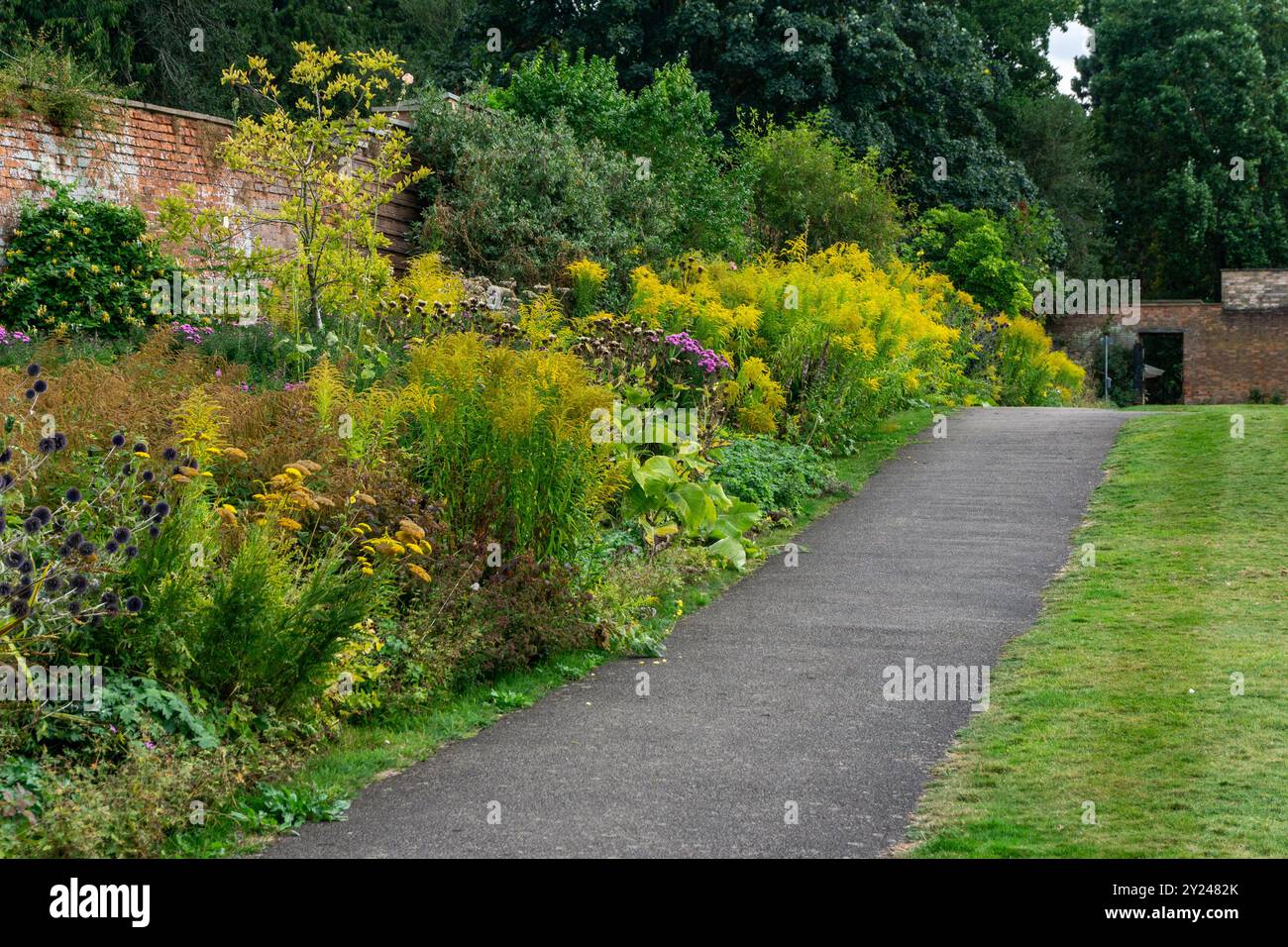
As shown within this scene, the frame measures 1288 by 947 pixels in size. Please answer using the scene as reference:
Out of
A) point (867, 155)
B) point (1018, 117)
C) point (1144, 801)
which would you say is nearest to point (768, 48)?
point (867, 155)

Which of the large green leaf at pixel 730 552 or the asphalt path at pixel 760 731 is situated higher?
the large green leaf at pixel 730 552

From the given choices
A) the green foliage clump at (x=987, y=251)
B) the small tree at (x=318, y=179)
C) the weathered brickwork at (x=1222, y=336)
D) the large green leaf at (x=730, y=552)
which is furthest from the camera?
the weathered brickwork at (x=1222, y=336)

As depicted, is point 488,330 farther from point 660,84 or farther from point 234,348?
point 660,84

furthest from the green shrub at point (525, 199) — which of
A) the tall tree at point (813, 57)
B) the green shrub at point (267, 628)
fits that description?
the green shrub at point (267, 628)

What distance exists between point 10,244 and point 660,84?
9.70m

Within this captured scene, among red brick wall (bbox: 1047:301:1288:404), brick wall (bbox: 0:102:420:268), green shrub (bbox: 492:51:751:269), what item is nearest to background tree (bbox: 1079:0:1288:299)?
red brick wall (bbox: 1047:301:1288:404)

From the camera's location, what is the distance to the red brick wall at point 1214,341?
1378 inches

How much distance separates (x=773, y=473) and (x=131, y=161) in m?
7.73

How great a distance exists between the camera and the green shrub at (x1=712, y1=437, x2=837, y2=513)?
38.7 ft

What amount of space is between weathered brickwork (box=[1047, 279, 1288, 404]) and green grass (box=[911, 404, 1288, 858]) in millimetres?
25374

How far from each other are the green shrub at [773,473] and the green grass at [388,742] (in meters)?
2.67

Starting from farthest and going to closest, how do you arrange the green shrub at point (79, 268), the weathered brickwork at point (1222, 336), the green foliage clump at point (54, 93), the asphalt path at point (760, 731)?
the weathered brickwork at point (1222, 336) < the green foliage clump at point (54, 93) < the green shrub at point (79, 268) < the asphalt path at point (760, 731)

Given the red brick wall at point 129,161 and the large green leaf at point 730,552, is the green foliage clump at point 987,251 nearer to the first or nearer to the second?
the red brick wall at point 129,161

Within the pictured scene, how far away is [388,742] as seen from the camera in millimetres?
6328
